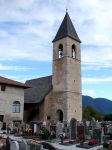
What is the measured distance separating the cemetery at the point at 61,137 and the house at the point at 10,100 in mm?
4565

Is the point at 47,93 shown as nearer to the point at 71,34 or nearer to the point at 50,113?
the point at 50,113

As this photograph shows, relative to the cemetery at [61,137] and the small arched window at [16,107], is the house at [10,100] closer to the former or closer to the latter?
the small arched window at [16,107]

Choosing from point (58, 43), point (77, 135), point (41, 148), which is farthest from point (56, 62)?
point (41, 148)

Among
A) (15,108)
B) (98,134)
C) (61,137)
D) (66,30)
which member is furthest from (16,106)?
(98,134)

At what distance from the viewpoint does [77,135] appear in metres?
22.7

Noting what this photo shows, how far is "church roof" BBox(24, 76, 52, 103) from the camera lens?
132 ft

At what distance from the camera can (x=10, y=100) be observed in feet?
116

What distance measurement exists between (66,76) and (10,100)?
30.0 feet

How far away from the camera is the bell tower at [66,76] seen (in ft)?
128

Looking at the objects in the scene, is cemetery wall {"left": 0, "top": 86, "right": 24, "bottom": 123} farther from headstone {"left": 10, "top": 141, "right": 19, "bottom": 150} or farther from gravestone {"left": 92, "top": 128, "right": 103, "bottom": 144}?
headstone {"left": 10, "top": 141, "right": 19, "bottom": 150}

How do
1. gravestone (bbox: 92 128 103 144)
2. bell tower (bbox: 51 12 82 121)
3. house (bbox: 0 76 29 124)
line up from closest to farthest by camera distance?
1. gravestone (bbox: 92 128 103 144)
2. house (bbox: 0 76 29 124)
3. bell tower (bbox: 51 12 82 121)

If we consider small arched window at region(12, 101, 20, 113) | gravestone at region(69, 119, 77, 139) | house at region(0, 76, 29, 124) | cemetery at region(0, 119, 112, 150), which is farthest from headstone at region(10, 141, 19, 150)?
small arched window at region(12, 101, 20, 113)

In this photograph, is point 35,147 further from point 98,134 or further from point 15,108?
point 15,108

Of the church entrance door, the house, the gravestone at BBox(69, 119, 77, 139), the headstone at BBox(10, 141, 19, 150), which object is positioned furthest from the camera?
the church entrance door
